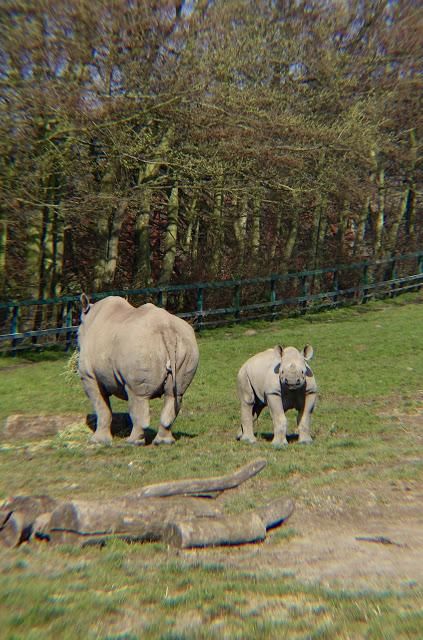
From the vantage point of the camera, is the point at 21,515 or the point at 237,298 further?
the point at 237,298

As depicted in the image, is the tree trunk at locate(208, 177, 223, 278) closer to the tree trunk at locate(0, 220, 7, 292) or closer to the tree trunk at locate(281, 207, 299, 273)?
the tree trunk at locate(281, 207, 299, 273)

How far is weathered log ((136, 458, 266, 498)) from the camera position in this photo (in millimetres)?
7863

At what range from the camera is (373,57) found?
1133 inches

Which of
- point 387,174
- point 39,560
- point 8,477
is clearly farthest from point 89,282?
point 39,560

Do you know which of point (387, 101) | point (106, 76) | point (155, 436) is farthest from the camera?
point (387, 101)

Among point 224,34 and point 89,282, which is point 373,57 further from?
point 89,282

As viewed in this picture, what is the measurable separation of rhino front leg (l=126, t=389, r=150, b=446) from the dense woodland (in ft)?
32.2

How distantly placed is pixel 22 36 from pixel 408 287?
61.6 ft

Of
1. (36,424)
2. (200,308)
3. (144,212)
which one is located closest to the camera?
(36,424)

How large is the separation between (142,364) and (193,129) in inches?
476

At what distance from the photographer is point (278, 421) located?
12133 millimetres

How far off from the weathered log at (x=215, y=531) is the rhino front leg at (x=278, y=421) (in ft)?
15.3

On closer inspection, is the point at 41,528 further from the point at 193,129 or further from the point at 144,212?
the point at 144,212

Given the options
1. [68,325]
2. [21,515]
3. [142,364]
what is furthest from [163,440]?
[68,325]
